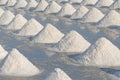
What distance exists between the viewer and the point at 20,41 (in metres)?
19.8

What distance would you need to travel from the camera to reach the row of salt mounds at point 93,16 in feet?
80.2

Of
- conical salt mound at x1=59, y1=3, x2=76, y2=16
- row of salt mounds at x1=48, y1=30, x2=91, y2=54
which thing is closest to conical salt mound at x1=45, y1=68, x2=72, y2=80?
row of salt mounds at x1=48, y1=30, x2=91, y2=54

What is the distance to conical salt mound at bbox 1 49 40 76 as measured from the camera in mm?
14359

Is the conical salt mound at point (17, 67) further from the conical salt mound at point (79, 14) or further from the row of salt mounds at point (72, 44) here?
the conical salt mound at point (79, 14)

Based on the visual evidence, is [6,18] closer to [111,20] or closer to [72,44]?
[111,20]

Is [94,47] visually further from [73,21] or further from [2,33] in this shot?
[73,21]

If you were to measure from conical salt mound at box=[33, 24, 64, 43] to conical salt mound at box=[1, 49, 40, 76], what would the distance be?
185 inches

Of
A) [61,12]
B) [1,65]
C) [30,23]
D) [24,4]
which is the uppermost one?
[1,65]

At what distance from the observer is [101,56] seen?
15.6 m

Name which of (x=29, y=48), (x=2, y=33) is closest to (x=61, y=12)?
(x=2, y=33)

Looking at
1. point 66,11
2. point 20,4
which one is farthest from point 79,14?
point 20,4

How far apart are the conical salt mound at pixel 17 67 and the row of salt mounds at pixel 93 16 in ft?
34.0

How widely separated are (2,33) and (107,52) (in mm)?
7822

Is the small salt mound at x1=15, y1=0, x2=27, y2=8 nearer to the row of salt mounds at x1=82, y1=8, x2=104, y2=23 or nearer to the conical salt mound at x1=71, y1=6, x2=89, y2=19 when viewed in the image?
Result: the conical salt mound at x1=71, y1=6, x2=89, y2=19
